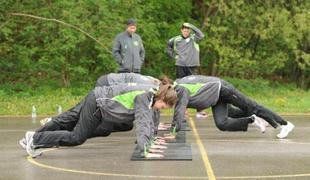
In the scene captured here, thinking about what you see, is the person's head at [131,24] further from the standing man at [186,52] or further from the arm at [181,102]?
the arm at [181,102]

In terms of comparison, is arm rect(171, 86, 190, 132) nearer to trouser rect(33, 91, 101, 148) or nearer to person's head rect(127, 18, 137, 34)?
trouser rect(33, 91, 101, 148)

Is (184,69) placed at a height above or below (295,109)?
above

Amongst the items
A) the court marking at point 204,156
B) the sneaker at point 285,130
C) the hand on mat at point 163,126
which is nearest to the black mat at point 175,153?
the court marking at point 204,156

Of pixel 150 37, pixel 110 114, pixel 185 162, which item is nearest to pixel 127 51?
pixel 110 114

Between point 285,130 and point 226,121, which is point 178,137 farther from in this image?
point 285,130

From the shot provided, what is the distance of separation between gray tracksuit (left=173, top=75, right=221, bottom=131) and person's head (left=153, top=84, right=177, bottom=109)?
153 centimetres

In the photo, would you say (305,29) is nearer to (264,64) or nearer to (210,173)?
(264,64)

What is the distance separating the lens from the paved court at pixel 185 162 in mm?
7312

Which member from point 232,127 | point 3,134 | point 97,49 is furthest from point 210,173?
point 97,49

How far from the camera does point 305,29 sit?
24406 mm

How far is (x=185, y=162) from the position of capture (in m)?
8.12

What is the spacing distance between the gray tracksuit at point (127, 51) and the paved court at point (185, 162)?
2252mm

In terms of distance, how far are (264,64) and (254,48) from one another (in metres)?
0.76

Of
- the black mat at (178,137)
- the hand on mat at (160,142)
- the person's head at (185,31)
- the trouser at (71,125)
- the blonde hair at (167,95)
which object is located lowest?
the black mat at (178,137)
